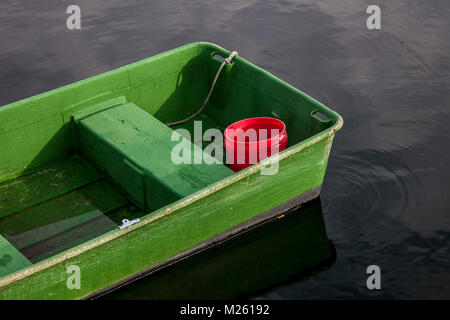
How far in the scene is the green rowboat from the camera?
5.54 metres

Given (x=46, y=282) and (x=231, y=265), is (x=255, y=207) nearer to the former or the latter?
(x=231, y=265)

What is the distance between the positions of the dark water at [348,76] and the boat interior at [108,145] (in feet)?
3.68

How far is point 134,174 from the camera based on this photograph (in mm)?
6242

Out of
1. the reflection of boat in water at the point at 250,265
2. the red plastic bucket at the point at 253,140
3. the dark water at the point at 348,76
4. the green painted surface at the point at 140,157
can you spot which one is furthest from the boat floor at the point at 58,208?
the dark water at the point at 348,76

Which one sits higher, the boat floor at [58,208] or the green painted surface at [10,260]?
the green painted surface at [10,260]

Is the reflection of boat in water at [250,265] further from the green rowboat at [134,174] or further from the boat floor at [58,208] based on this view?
the boat floor at [58,208]

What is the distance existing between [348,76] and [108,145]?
3.89m

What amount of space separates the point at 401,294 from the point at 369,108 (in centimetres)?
302

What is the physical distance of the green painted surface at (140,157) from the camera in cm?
603

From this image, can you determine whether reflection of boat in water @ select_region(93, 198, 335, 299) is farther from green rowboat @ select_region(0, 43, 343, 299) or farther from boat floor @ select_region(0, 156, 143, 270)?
boat floor @ select_region(0, 156, 143, 270)

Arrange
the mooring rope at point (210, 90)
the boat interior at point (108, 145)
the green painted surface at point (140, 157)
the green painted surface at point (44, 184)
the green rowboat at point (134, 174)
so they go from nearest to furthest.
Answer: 1. the green rowboat at point (134, 174)
2. the green painted surface at point (140, 157)
3. the boat interior at point (108, 145)
4. the green painted surface at point (44, 184)
5. the mooring rope at point (210, 90)

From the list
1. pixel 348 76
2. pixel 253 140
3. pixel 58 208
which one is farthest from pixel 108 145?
pixel 348 76

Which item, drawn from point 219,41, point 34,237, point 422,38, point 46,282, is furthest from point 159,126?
point 422,38

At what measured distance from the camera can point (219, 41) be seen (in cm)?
996
